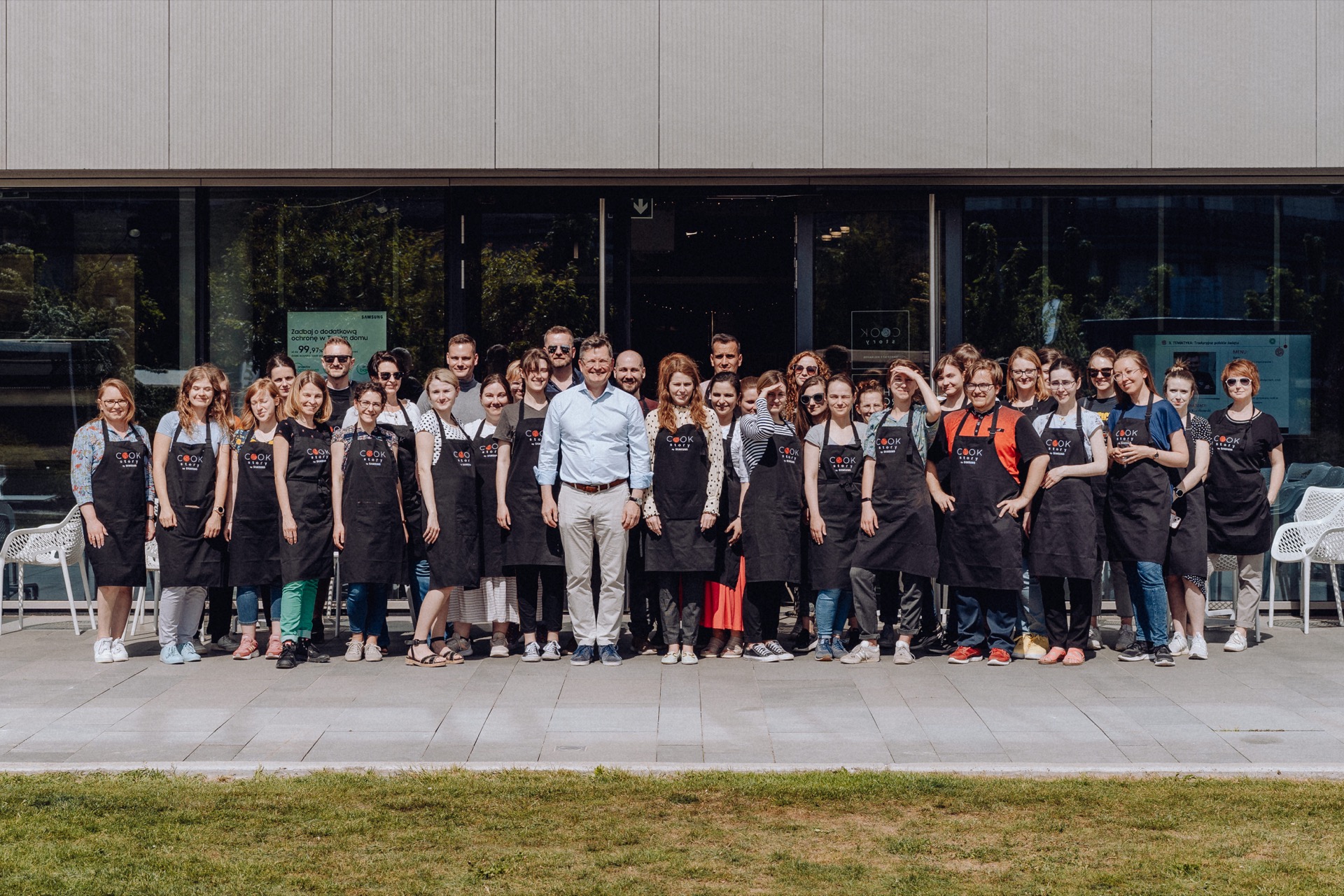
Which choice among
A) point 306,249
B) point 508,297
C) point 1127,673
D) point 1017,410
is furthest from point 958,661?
point 306,249

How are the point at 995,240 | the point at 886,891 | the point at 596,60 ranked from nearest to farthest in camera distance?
the point at 886,891 < the point at 596,60 < the point at 995,240

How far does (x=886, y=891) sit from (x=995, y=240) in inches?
302

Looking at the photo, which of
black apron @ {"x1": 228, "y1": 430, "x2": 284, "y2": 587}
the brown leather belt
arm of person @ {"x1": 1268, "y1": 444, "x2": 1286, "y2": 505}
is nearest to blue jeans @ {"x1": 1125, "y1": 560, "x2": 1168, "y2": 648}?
arm of person @ {"x1": 1268, "y1": 444, "x2": 1286, "y2": 505}

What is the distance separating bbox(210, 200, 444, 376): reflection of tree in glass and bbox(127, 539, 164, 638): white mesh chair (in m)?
2.03

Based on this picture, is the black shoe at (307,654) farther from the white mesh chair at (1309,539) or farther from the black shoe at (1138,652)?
the white mesh chair at (1309,539)

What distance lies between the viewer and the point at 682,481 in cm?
934

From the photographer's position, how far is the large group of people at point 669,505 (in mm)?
9289

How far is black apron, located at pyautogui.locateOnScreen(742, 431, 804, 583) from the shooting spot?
9344mm

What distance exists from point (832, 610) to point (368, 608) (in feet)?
Result: 10.3

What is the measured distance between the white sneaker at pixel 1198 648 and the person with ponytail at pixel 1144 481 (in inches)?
8.1

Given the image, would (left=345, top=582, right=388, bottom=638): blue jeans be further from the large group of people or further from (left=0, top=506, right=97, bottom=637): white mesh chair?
(left=0, top=506, right=97, bottom=637): white mesh chair

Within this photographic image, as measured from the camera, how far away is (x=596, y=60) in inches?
435

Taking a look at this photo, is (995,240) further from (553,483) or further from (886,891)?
(886,891)

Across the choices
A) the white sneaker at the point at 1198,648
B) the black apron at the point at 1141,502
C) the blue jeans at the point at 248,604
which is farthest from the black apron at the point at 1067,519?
the blue jeans at the point at 248,604
